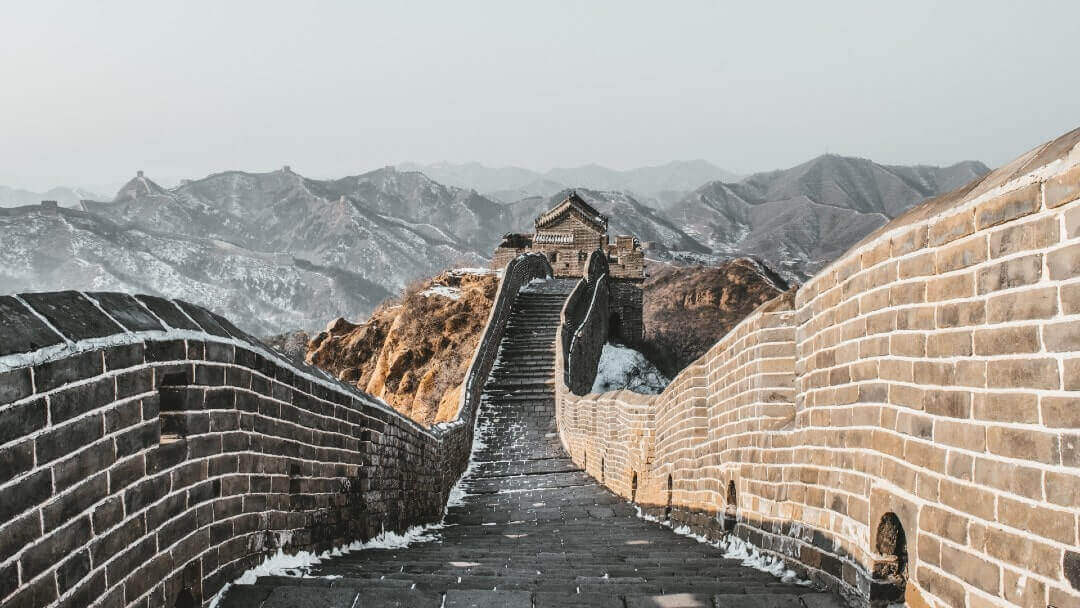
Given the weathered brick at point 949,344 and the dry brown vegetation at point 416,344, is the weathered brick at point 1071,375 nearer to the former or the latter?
the weathered brick at point 949,344

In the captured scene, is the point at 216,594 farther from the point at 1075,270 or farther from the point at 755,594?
the point at 1075,270

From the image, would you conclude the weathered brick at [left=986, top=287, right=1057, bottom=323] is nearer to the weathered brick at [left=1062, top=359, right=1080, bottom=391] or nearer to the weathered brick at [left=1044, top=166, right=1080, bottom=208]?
the weathered brick at [left=1062, top=359, right=1080, bottom=391]

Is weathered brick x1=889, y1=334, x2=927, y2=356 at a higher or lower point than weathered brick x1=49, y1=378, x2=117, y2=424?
higher

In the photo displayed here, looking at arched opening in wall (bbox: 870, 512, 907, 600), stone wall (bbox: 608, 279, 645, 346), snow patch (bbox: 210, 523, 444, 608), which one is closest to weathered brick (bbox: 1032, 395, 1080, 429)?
arched opening in wall (bbox: 870, 512, 907, 600)

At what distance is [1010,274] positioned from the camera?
8.64 feet

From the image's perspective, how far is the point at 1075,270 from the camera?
230 centimetres

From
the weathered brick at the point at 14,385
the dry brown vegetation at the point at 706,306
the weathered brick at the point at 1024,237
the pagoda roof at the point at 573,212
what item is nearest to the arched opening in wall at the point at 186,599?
the weathered brick at the point at 14,385

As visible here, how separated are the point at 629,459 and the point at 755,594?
24.8 feet

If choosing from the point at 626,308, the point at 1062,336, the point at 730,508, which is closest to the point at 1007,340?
the point at 1062,336

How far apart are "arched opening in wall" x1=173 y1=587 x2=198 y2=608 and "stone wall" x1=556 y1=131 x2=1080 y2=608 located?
316cm

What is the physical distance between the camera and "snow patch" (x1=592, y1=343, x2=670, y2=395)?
2894 cm

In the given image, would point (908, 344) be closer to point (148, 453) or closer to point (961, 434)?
point (961, 434)

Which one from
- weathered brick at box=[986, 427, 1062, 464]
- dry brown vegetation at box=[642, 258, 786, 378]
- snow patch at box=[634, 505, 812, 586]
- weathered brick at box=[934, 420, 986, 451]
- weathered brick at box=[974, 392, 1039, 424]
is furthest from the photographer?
dry brown vegetation at box=[642, 258, 786, 378]

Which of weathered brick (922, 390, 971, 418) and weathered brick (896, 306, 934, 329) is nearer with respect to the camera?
weathered brick (922, 390, 971, 418)
